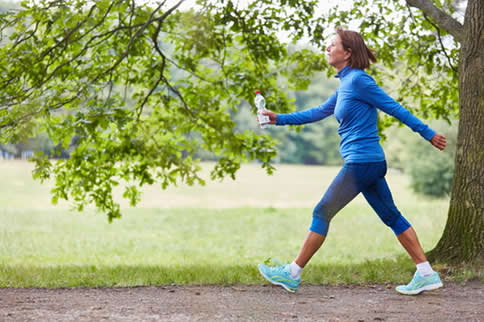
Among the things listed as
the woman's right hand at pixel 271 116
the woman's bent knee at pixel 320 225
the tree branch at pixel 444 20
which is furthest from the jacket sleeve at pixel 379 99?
the tree branch at pixel 444 20

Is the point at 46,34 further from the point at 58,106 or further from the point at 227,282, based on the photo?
the point at 227,282

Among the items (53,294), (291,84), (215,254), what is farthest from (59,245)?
(53,294)

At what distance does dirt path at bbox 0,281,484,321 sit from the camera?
4.05 metres

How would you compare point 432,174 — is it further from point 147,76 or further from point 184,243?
point 147,76

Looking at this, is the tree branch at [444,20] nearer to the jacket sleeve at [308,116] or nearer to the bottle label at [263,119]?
the jacket sleeve at [308,116]

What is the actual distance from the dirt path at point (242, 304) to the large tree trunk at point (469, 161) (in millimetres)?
685

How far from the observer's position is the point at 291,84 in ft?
32.5

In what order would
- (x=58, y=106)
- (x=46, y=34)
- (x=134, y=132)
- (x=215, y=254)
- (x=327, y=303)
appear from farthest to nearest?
(x=215, y=254)
(x=134, y=132)
(x=46, y=34)
(x=58, y=106)
(x=327, y=303)

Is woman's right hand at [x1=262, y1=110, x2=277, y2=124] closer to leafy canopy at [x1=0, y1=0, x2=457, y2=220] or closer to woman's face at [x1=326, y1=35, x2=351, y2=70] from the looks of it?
woman's face at [x1=326, y1=35, x2=351, y2=70]

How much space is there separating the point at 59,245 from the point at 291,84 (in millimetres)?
9758

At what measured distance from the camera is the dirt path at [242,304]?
405 cm

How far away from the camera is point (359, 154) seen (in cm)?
460

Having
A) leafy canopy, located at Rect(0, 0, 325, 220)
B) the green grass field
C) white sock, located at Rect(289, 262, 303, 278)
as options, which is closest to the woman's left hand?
white sock, located at Rect(289, 262, 303, 278)

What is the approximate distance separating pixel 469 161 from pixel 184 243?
1347 cm
